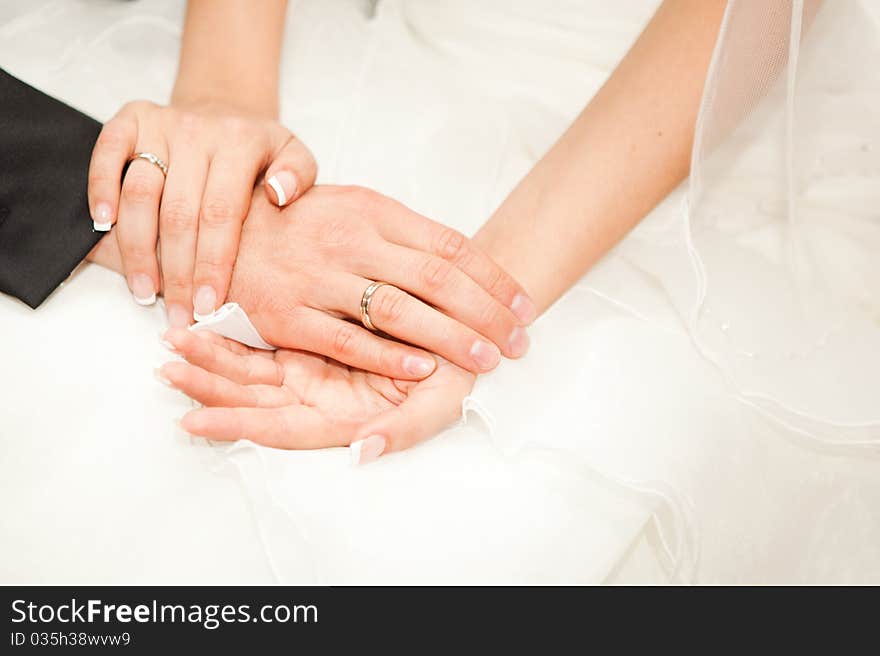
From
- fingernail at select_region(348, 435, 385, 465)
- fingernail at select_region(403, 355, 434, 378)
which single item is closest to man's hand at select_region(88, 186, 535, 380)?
fingernail at select_region(403, 355, 434, 378)

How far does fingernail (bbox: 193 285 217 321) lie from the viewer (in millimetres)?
978

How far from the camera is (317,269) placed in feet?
3.27

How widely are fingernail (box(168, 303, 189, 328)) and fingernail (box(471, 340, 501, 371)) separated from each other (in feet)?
1.04

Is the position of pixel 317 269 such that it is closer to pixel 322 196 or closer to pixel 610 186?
pixel 322 196

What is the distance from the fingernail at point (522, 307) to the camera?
0.98 meters

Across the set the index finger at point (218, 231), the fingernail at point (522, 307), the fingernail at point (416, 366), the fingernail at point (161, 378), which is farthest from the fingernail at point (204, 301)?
the fingernail at point (522, 307)

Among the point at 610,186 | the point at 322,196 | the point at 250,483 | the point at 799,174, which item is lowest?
the point at 250,483

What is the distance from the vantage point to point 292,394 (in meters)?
0.94

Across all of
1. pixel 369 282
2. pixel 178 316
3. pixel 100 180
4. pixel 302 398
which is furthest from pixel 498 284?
pixel 100 180

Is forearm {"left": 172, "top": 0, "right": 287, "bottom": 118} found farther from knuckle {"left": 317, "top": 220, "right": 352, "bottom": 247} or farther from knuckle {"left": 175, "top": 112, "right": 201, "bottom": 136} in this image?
knuckle {"left": 317, "top": 220, "right": 352, "bottom": 247}
